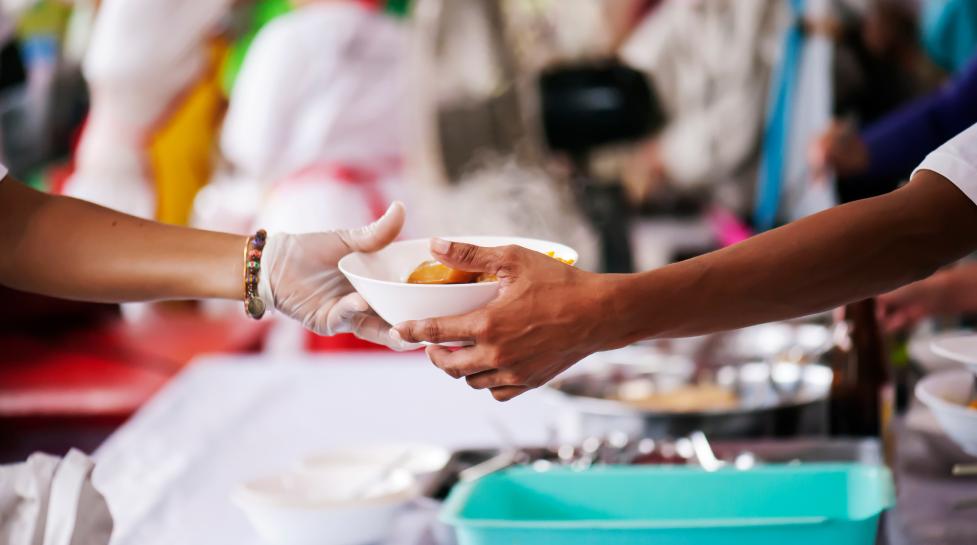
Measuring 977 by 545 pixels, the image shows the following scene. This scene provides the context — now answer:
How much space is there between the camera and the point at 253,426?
1.77 m

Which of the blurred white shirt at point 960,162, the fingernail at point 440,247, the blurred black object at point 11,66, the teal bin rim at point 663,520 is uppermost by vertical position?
the blurred black object at point 11,66

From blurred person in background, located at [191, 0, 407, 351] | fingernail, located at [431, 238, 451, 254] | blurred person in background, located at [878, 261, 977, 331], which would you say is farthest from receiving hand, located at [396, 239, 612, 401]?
blurred person in background, located at [191, 0, 407, 351]

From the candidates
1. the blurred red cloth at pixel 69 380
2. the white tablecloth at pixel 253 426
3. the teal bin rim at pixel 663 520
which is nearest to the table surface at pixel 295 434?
the white tablecloth at pixel 253 426

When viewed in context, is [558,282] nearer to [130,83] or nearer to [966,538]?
[966,538]

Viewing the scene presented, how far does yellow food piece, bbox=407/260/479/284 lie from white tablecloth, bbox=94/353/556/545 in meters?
0.45

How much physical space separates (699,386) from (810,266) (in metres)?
0.77

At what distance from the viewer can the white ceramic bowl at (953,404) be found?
3.71 feet

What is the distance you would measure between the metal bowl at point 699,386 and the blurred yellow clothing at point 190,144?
2180mm

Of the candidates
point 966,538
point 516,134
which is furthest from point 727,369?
point 516,134

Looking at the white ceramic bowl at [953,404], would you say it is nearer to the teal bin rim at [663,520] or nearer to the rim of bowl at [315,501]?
the teal bin rim at [663,520]

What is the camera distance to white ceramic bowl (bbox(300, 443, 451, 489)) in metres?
1.34

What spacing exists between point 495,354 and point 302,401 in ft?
3.36

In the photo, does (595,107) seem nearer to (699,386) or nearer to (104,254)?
(699,386)

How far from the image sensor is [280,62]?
356 cm
